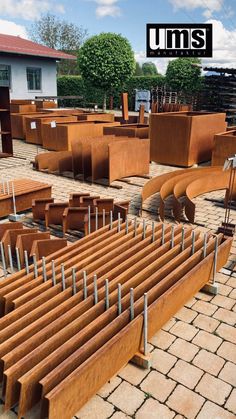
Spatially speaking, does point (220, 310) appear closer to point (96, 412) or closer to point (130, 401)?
point (130, 401)

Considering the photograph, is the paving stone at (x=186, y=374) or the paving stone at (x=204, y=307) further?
the paving stone at (x=204, y=307)

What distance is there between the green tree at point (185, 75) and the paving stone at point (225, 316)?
30.3m

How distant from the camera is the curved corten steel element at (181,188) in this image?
275 inches

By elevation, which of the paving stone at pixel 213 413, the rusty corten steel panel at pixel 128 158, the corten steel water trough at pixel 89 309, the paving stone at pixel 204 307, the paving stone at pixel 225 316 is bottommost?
the paving stone at pixel 213 413

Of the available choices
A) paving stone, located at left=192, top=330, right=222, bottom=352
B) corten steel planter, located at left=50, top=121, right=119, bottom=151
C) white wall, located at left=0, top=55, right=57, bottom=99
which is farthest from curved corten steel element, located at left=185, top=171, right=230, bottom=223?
white wall, located at left=0, top=55, right=57, bottom=99

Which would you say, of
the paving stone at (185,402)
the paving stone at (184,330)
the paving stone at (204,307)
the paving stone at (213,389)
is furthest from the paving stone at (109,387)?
the paving stone at (204,307)

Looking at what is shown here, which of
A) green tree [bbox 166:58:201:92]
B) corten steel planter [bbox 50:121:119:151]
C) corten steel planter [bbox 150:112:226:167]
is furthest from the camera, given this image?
green tree [bbox 166:58:201:92]

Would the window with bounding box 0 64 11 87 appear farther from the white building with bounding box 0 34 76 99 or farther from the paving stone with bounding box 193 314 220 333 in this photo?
the paving stone with bounding box 193 314 220 333

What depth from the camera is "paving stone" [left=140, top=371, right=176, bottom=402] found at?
313cm

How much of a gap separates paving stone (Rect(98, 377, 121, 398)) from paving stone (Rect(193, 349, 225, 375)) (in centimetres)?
78

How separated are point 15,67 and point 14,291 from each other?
89.5 feet

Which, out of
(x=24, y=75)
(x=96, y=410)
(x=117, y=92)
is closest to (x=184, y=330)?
(x=96, y=410)

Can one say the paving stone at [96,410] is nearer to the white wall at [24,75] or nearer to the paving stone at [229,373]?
the paving stone at [229,373]

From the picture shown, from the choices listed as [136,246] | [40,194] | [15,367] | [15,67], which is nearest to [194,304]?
[136,246]
